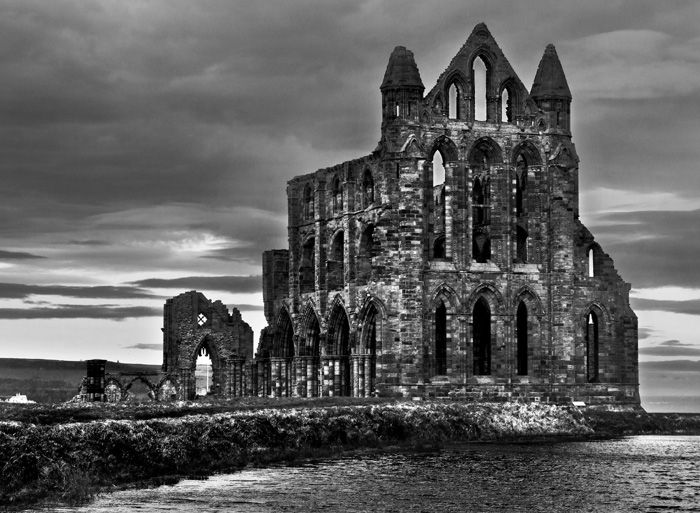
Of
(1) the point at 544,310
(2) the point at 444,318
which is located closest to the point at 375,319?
(2) the point at 444,318

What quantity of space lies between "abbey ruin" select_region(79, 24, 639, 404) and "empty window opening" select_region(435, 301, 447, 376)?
47 mm

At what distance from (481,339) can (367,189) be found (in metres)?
8.80

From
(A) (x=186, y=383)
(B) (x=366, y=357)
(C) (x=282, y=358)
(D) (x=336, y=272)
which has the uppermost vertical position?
(D) (x=336, y=272)

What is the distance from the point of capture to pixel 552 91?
3066 inches

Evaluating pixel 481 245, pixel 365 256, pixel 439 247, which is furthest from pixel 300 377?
pixel 481 245

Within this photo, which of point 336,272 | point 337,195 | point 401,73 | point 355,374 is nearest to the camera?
point 401,73

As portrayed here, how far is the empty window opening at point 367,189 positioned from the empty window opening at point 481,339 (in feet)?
22.8

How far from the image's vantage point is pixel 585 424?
2739 inches

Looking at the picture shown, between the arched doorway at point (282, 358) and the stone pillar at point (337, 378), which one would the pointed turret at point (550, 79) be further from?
the arched doorway at point (282, 358)

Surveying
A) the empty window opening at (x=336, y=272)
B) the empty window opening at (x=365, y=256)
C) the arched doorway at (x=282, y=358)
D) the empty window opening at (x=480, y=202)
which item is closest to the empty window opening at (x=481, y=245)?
the empty window opening at (x=480, y=202)

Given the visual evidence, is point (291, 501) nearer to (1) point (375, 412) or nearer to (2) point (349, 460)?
(2) point (349, 460)

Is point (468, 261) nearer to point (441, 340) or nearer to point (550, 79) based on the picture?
point (441, 340)

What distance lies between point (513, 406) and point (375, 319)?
9679 mm

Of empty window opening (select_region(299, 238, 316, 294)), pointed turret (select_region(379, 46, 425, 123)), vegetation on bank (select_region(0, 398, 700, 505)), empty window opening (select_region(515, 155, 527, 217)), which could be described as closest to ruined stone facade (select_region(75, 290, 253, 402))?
empty window opening (select_region(299, 238, 316, 294))
